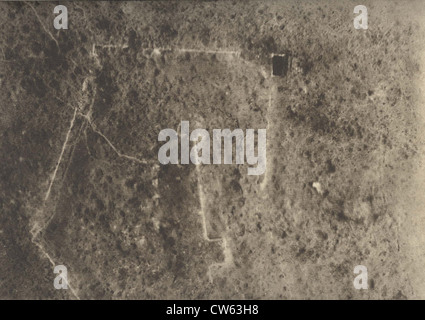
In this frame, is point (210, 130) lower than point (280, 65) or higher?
lower

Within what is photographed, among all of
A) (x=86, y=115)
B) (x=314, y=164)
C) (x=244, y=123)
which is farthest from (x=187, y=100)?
Answer: (x=314, y=164)

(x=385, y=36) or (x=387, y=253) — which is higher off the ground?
(x=385, y=36)

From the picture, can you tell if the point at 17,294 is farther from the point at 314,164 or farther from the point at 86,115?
the point at 314,164

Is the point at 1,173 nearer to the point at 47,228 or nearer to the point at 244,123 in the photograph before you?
the point at 47,228
